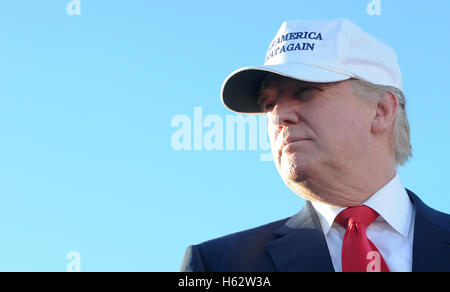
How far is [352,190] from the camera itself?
12.6 ft

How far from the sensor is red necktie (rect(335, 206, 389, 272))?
11.6 ft

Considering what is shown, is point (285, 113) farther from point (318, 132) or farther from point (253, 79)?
point (253, 79)

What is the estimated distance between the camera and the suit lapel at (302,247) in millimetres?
3592

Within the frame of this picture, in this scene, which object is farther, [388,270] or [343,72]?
[343,72]

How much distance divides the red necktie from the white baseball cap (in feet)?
2.40

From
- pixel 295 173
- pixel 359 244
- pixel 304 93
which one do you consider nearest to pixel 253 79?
pixel 304 93

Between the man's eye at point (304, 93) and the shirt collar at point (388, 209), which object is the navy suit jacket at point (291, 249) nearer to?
the shirt collar at point (388, 209)

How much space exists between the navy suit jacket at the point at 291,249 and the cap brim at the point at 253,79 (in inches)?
28.8

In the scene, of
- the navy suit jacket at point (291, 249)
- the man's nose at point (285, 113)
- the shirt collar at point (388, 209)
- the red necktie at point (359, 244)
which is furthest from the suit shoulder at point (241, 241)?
the man's nose at point (285, 113)

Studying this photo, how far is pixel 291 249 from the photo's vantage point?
3.71 metres

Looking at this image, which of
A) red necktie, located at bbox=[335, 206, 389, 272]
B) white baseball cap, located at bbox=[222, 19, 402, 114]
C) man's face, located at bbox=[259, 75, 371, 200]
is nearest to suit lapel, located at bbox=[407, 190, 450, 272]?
red necktie, located at bbox=[335, 206, 389, 272]
